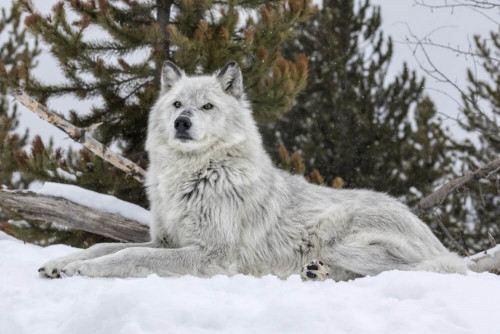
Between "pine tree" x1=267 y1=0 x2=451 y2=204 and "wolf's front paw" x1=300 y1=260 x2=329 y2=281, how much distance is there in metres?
12.8

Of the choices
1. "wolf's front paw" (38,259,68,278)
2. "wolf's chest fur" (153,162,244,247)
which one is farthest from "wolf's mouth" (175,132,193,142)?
"wolf's front paw" (38,259,68,278)

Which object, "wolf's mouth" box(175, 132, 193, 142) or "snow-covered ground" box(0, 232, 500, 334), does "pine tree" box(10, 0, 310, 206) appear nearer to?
"wolf's mouth" box(175, 132, 193, 142)

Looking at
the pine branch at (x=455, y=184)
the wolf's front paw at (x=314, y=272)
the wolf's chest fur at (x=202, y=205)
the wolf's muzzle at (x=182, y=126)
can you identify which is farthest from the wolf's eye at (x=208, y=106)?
the pine branch at (x=455, y=184)

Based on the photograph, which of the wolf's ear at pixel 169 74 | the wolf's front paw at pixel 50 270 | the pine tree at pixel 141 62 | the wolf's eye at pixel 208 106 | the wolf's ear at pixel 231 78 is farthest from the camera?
the pine tree at pixel 141 62

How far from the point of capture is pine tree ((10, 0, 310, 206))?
8367mm

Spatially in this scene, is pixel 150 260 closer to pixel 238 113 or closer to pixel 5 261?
pixel 5 261

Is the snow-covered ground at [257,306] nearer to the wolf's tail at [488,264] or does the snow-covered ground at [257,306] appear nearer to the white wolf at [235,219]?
the white wolf at [235,219]

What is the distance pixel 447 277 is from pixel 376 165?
13878 millimetres

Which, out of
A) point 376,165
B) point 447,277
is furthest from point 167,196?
point 376,165

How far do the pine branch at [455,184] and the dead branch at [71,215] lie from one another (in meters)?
3.93

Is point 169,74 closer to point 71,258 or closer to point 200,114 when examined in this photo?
point 200,114

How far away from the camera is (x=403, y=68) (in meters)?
16.6

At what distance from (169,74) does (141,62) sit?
14.5ft

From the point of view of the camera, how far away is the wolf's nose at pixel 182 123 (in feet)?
13.8
